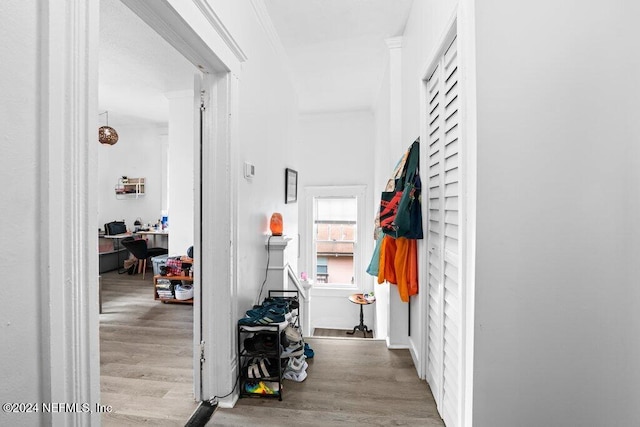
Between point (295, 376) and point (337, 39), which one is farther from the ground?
point (337, 39)

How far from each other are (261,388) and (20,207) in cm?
160

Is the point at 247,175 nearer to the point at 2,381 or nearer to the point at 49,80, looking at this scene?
the point at 49,80

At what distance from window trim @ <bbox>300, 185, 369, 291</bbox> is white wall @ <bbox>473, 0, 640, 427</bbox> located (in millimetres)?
4061

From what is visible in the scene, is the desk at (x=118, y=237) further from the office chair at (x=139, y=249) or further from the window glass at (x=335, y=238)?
the window glass at (x=335, y=238)

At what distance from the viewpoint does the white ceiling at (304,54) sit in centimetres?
243

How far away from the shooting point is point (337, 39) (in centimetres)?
285

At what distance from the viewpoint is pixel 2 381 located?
0.66 meters

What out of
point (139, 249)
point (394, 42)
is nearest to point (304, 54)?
point (394, 42)

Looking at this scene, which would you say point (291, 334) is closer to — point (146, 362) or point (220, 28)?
point (146, 362)

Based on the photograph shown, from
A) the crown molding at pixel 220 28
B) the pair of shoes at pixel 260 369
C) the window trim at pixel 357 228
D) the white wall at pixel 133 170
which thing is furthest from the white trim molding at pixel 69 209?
the white wall at pixel 133 170

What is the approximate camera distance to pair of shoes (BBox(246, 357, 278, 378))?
1.86 meters

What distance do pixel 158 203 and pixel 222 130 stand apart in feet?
16.6

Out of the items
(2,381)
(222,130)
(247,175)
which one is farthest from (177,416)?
(222,130)

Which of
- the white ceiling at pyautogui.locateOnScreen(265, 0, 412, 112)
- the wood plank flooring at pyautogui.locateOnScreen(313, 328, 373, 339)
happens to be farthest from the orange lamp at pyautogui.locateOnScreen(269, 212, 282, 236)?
the wood plank flooring at pyautogui.locateOnScreen(313, 328, 373, 339)
